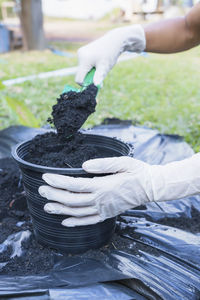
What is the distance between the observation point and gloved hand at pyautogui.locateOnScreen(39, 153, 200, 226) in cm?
114

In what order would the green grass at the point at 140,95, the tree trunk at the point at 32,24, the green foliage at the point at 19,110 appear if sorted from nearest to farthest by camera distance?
the green foliage at the point at 19,110
the green grass at the point at 140,95
the tree trunk at the point at 32,24

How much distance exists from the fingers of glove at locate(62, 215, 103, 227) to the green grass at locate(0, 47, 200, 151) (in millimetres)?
1468

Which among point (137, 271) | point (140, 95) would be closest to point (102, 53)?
point (137, 271)

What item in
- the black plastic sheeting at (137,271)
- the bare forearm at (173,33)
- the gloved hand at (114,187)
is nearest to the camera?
the black plastic sheeting at (137,271)

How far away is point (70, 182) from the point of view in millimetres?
1124

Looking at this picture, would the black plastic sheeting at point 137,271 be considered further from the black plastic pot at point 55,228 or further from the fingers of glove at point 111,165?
the fingers of glove at point 111,165

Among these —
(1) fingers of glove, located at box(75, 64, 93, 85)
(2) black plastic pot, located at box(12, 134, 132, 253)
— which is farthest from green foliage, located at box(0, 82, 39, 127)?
(2) black plastic pot, located at box(12, 134, 132, 253)

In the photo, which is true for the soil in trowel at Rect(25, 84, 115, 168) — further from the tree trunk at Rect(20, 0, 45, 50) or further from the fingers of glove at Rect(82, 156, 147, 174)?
the tree trunk at Rect(20, 0, 45, 50)

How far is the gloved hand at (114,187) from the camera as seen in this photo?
1141 mm

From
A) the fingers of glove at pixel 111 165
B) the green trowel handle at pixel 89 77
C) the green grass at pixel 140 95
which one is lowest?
the green grass at pixel 140 95

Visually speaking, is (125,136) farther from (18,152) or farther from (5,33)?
(5,33)

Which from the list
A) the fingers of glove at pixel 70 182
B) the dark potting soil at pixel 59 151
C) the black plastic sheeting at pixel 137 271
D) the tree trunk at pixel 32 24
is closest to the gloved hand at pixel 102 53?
the dark potting soil at pixel 59 151

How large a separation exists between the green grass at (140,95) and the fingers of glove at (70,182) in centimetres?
142

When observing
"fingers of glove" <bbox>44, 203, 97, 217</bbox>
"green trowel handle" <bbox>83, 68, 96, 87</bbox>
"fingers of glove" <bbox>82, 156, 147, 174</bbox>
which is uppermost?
"green trowel handle" <bbox>83, 68, 96, 87</bbox>
